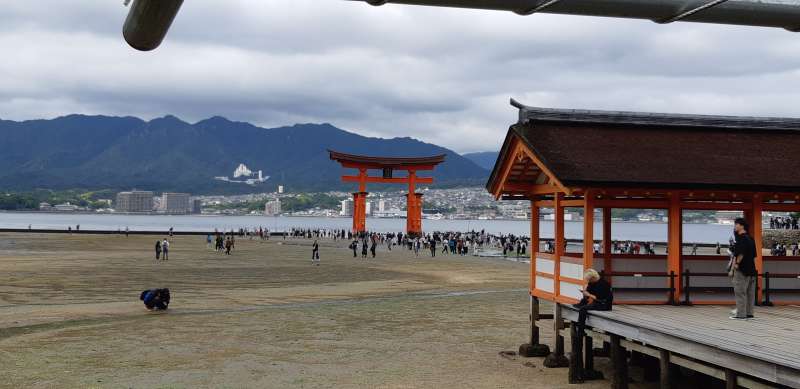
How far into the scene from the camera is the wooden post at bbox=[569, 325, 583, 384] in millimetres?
13711

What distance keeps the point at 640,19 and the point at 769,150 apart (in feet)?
44.0

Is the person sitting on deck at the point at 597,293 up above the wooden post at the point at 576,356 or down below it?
above

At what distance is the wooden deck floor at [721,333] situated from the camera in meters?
9.01

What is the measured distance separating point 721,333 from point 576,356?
10.9 feet

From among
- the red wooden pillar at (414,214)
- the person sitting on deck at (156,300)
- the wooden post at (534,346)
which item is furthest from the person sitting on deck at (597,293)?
the red wooden pillar at (414,214)

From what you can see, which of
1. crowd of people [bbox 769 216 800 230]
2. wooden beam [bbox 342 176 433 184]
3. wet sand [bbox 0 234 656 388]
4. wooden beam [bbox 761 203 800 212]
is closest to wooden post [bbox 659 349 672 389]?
wet sand [bbox 0 234 656 388]

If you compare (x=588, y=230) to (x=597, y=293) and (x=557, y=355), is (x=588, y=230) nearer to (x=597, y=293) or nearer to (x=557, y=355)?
(x=597, y=293)

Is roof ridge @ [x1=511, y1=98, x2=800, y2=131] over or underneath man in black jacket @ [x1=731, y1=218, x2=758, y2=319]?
over

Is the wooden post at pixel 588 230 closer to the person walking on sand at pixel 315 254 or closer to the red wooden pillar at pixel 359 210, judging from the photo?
the person walking on sand at pixel 315 254

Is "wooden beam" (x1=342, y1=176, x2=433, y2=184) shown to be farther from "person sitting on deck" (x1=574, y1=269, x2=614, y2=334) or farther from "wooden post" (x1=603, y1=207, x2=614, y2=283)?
"person sitting on deck" (x1=574, y1=269, x2=614, y2=334)

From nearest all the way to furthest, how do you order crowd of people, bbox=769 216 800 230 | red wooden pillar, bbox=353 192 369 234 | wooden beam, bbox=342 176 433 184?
crowd of people, bbox=769 216 800 230 < wooden beam, bbox=342 176 433 184 < red wooden pillar, bbox=353 192 369 234

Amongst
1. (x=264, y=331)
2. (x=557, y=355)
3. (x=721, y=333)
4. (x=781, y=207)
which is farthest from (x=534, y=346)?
(x=264, y=331)

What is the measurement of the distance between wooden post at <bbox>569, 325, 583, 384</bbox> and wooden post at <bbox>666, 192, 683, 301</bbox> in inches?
88.3

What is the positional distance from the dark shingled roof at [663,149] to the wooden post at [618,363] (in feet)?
9.41
